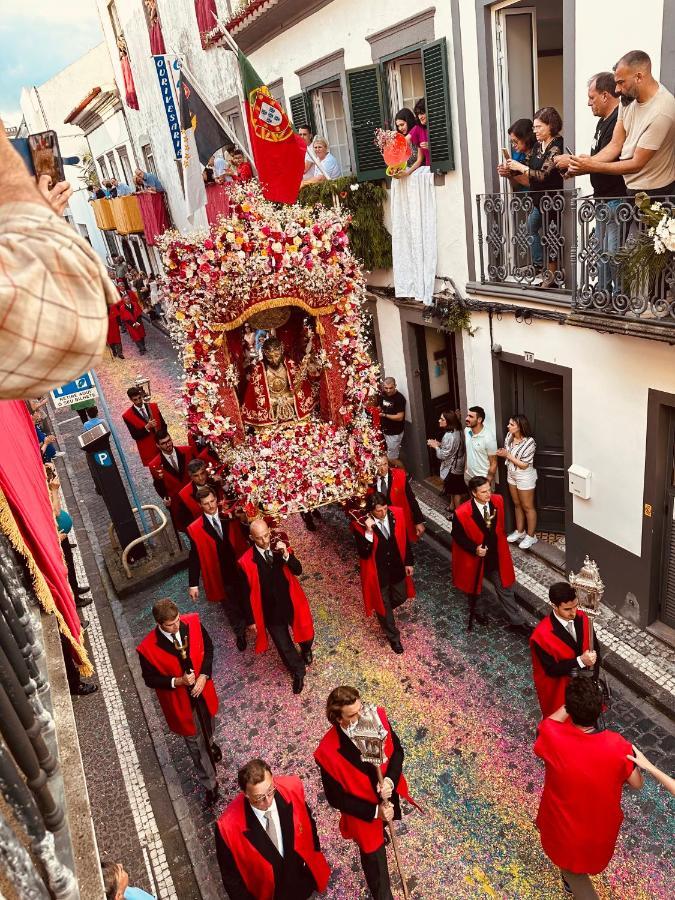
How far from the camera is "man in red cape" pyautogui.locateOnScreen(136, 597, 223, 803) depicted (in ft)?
18.4

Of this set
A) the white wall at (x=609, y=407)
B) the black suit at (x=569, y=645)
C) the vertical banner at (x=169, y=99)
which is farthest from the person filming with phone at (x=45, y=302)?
the vertical banner at (x=169, y=99)

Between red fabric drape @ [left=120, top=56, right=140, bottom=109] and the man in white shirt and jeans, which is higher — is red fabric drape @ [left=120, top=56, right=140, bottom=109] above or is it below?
above

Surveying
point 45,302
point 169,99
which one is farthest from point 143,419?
point 45,302

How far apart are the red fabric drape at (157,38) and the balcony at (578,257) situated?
46.0ft

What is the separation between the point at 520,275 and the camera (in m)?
7.78

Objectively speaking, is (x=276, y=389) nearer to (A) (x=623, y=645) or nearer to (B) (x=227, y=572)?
(B) (x=227, y=572)

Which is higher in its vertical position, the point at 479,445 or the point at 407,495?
the point at 479,445

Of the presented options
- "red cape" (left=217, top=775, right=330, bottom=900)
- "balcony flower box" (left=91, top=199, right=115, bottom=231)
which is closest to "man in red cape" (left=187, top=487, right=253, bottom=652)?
"red cape" (left=217, top=775, right=330, bottom=900)

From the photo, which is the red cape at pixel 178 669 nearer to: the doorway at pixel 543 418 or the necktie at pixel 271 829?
the necktie at pixel 271 829

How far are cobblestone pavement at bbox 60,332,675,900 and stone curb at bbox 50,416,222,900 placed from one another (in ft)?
0.06

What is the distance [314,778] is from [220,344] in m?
4.93

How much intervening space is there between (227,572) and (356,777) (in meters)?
3.90

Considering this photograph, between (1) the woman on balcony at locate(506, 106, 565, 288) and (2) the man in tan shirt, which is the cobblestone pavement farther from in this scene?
(2) the man in tan shirt

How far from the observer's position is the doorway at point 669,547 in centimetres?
648
